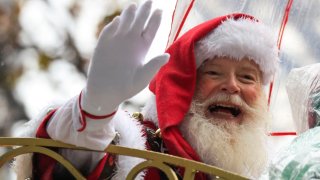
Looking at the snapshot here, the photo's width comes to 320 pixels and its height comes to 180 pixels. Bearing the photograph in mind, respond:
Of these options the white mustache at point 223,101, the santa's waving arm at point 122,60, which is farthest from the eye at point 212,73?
the santa's waving arm at point 122,60

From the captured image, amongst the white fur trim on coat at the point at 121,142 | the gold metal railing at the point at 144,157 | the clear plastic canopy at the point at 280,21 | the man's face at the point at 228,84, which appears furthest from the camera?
the clear plastic canopy at the point at 280,21

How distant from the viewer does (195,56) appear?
8.11 ft

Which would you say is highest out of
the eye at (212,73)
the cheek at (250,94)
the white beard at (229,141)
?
the eye at (212,73)

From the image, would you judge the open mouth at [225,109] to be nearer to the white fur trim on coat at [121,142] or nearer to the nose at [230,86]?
the nose at [230,86]

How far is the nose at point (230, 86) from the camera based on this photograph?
234 cm

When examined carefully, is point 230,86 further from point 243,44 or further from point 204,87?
point 243,44

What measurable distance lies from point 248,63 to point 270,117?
310mm

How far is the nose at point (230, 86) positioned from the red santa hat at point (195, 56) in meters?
0.12

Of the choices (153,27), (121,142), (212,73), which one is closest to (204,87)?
(212,73)

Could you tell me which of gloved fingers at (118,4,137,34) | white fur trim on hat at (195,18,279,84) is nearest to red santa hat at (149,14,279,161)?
white fur trim on hat at (195,18,279,84)

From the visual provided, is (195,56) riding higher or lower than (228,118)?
higher

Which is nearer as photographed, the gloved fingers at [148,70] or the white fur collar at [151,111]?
the gloved fingers at [148,70]

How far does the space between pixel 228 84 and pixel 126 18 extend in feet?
3.10

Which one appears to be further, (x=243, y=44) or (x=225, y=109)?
(x=243, y=44)
